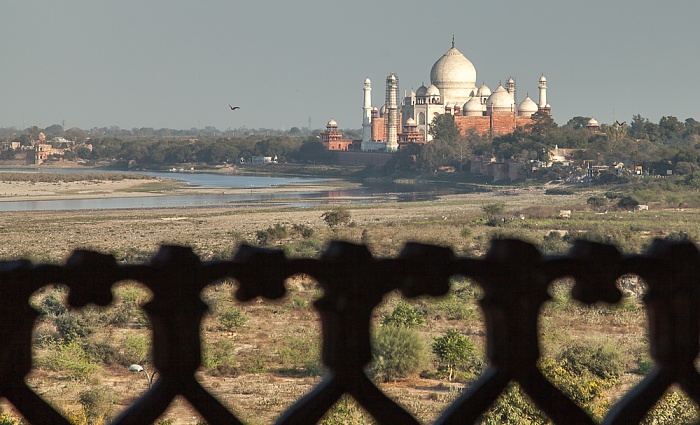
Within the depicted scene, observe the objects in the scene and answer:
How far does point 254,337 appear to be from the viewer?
→ 11125 millimetres

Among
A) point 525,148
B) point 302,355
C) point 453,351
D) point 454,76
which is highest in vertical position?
point 454,76

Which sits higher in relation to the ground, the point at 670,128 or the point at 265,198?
the point at 670,128

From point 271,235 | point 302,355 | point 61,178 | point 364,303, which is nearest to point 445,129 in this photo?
point 61,178

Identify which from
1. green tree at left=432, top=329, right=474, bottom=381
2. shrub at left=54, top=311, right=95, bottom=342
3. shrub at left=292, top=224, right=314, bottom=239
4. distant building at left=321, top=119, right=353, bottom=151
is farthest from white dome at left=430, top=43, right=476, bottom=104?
green tree at left=432, top=329, right=474, bottom=381

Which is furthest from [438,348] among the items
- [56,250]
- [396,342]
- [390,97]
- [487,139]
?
[390,97]

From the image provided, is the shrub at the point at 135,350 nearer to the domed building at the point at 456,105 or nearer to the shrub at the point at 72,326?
the shrub at the point at 72,326

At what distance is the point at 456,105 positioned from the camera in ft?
213

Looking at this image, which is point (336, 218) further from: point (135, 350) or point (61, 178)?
point (61, 178)

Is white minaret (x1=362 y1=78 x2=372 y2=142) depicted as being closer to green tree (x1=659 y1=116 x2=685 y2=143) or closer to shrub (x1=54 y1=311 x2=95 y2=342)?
green tree (x1=659 y1=116 x2=685 y2=143)

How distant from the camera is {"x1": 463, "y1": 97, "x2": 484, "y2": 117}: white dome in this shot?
62.4 meters

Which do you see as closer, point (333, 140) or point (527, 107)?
point (527, 107)

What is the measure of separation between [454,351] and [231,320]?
3121 millimetres

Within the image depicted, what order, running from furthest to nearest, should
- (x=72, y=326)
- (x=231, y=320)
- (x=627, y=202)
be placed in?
(x=627, y=202) < (x=231, y=320) < (x=72, y=326)

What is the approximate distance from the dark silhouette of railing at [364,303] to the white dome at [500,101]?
61534 mm
